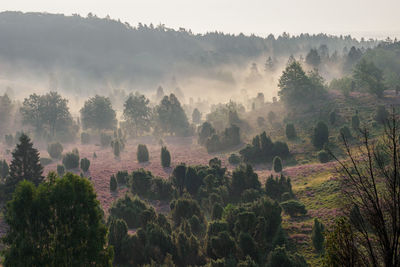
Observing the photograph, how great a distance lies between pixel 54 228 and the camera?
23375 mm

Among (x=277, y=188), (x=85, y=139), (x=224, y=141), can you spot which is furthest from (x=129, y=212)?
(x=85, y=139)

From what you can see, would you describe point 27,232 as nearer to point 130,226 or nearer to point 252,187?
point 130,226

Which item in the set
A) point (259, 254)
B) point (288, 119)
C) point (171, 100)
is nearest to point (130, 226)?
point (259, 254)

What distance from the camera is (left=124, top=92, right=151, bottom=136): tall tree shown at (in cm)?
12031

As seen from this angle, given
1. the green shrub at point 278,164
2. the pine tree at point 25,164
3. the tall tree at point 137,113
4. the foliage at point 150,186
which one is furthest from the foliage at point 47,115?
the green shrub at point 278,164

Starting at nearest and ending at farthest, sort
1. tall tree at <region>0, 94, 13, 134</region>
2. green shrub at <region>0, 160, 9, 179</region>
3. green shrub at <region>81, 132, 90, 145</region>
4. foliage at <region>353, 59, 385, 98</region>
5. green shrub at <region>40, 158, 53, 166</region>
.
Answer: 1. green shrub at <region>0, 160, 9, 179</region>
2. green shrub at <region>40, 158, 53, 166</region>
3. foliage at <region>353, 59, 385, 98</region>
4. green shrub at <region>81, 132, 90, 145</region>
5. tall tree at <region>0, 94, 13, 134</region>

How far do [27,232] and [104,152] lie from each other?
7703 cm

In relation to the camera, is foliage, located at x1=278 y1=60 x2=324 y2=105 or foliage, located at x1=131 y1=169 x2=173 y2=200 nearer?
foliage, located at x1=131 y1=169 x2=173 y2=200

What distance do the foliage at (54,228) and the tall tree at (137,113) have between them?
98179 mm

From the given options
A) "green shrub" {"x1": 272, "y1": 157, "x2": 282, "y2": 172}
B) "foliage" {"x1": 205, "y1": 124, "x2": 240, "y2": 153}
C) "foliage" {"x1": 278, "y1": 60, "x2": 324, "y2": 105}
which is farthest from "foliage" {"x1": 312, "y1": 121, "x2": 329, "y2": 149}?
"foliage" {"x1": 278, "y1": 60, "x2": 324, "y2": 105}

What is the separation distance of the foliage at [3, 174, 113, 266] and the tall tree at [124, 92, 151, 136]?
98.2 m

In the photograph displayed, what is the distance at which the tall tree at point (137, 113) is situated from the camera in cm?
12031

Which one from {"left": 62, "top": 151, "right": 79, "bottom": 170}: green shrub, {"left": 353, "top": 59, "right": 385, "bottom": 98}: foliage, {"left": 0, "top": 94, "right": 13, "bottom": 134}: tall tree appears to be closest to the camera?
{"left": 62, "top": 151, "right": 79, "bottom": 170}: green shrub

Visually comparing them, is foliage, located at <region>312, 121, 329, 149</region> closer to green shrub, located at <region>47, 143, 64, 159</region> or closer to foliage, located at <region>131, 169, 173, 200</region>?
foliage, located at <region>131, 169, 173, 200</region>
